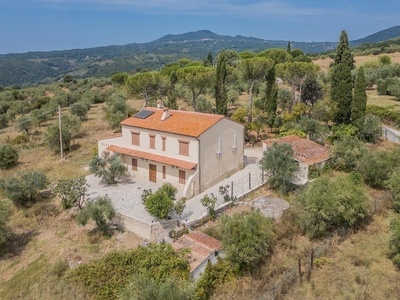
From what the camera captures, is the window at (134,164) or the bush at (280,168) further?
the window at (134,164)

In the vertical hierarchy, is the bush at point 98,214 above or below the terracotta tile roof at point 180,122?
below

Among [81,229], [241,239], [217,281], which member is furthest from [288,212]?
[81,229]

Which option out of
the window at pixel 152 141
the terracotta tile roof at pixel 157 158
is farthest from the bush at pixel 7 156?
the window at pixel 152 141

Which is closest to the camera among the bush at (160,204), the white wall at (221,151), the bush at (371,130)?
the bush at (160,204)

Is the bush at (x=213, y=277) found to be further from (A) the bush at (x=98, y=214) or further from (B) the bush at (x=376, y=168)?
(B) the bush at (x=376, y=168)

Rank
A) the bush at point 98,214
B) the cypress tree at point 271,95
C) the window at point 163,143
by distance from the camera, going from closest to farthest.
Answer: the bush at point 98,214 → the window at point 163,143 → the cypress tree at point 271,95

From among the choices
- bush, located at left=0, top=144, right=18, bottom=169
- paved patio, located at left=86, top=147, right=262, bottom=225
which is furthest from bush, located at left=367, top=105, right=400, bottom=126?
bush, located at left=0, top=144, right=18, bottom=169

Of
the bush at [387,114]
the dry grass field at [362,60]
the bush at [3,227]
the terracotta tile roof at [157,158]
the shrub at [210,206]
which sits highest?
Answer: the dry grass field at [362,60]
